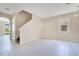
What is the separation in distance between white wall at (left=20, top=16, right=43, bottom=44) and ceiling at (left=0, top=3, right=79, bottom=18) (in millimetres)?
168

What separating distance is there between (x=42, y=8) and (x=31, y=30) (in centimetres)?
50

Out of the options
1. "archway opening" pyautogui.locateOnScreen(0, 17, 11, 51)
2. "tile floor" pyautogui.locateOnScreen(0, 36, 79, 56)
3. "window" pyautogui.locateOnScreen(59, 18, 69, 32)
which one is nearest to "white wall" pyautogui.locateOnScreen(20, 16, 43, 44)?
"tile floor" pyautogui.locateOnScreen(0, 36, 79, 56)

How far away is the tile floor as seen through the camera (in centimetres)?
212

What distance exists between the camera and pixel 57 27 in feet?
7.55

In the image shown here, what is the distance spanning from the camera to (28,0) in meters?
2.12

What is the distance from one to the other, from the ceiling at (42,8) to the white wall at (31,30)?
17cm

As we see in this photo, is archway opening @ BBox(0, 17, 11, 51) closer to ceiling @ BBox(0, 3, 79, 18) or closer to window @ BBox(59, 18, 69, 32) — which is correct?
ceiling @ BBox(0, 3, 79, 18)

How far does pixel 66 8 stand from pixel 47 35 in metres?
0.64

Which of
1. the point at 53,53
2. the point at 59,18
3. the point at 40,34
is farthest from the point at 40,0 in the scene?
the point at 53,53

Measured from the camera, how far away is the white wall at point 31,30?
7.47 feet

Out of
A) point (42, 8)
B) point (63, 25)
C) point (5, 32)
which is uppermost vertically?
point (42, 8)

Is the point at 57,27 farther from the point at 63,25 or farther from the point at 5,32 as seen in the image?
the point at 5,32

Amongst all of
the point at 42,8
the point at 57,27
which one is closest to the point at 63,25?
the point at 57,27

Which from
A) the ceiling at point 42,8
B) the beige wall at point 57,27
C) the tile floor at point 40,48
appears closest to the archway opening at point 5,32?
the tile floor at point 40,48
